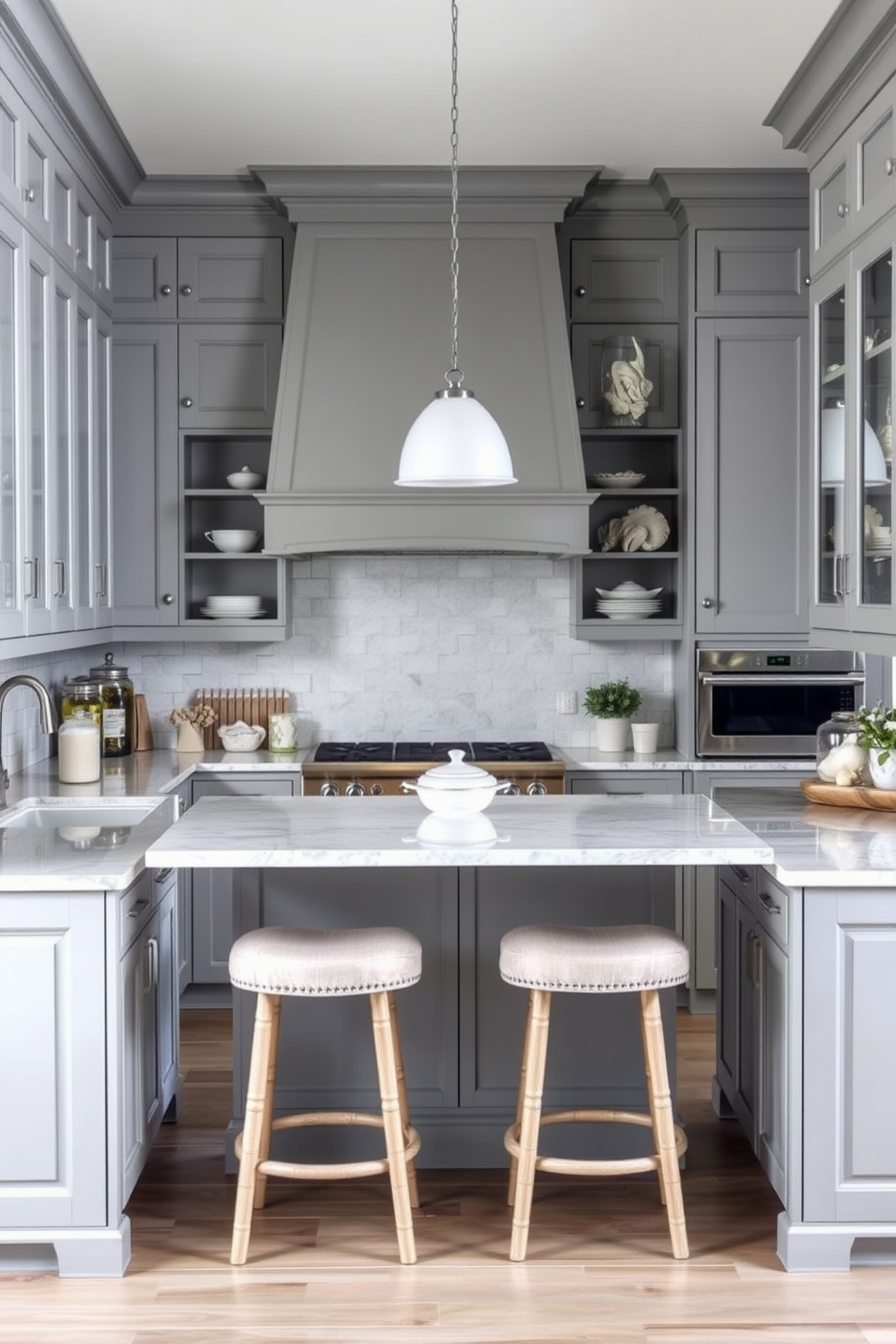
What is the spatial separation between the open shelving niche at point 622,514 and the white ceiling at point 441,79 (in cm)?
102

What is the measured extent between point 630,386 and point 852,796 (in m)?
2.07

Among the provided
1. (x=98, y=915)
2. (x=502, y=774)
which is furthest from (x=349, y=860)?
(x=502, y=774)

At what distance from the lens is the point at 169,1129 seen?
12.2ft

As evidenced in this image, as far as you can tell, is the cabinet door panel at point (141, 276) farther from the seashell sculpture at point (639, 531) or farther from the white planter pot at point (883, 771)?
the white planter pot at point (883, 771)

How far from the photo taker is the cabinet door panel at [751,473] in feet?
15.9

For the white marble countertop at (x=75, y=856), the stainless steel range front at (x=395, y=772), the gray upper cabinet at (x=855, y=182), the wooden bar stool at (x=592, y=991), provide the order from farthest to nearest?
1. the stainless steel range front at (x=395, y=772)
2. the gray upper cabinet at (x=855, y=182)
3. the wooden bar stool at (x=592, y=991)
4. the white marble countertop at (x=75, y=856)

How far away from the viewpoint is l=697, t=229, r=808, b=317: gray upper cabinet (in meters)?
4.84

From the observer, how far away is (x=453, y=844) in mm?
2891

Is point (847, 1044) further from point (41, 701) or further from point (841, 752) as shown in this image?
point (41, 701)

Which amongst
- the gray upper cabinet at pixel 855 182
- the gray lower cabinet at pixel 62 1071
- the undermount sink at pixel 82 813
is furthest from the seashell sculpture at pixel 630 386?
the gray lower cabinet at pixel 62 1071

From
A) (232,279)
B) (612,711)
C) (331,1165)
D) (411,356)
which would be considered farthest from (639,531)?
(331,1165)

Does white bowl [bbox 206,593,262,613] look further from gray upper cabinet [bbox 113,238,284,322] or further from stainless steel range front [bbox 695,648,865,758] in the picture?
stainless steel range front [bbox 695,648,865,758]

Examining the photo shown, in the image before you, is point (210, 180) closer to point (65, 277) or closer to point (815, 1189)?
point (65, 277)

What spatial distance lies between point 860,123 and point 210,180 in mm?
2421
